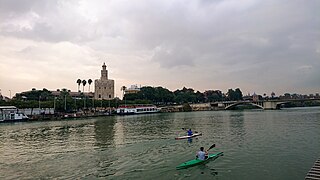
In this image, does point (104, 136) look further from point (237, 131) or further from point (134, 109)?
point (134, 109)

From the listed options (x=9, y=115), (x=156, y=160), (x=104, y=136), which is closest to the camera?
(x=156, y=160)

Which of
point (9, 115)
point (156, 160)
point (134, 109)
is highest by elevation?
point (134, 109)

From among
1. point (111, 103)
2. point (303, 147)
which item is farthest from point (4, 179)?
point (111, 103)

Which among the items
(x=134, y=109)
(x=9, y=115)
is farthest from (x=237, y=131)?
(x=134, y=109)

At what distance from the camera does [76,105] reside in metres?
151

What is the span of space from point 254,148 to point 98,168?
21525mm

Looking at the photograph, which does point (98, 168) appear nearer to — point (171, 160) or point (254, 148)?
point (171, 160)

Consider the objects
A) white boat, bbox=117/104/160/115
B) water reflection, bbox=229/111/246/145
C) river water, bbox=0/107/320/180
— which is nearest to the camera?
river water, bbox=0/107/320/180

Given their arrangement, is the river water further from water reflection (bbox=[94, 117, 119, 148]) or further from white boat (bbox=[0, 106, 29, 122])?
white boat (bbox=[0, 106, 29, 122])

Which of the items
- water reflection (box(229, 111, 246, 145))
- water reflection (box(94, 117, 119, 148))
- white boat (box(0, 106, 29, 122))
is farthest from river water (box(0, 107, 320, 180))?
white boat (box(0, 106, 29, 122))

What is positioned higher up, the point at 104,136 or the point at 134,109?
the point at 134,109

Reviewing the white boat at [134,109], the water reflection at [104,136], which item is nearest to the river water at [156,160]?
the water reflection at [104,136]

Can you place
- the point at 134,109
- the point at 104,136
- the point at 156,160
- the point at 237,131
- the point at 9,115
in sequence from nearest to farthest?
the point at 156,160 < the point at 104,136 < the point at 237,131 < the point at 9,115 < the point at 134,109

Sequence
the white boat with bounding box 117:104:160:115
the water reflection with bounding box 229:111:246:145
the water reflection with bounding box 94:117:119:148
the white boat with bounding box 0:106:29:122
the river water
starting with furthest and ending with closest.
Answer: the white boat with bounding box 117:104:160:115
the white boat with bounding box 0:106:29:122
the water reflection with bounding box 229:111:246:145
the water reflection with bounding box 94:117:119:148
the river water
